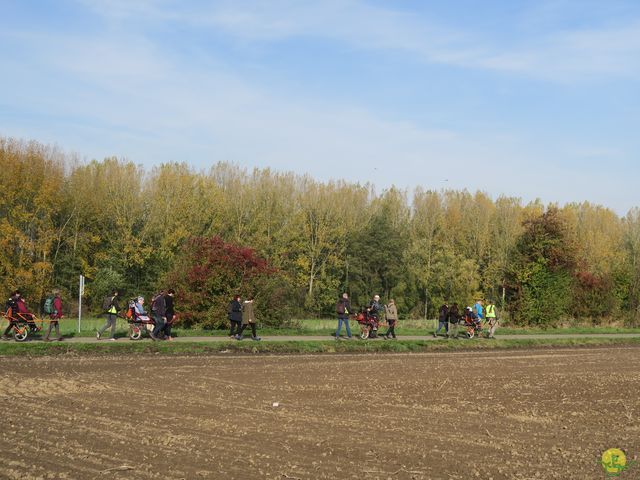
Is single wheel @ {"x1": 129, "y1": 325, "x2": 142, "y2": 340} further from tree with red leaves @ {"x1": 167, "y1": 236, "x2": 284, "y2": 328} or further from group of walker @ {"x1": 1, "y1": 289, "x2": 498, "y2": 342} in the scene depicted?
tree with red leaves @ {"x1": 167, "y1": 236, "x2": 284, "y2": 328}

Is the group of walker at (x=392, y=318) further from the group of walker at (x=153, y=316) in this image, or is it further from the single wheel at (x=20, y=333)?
the single wheel at (x=20, y=333)

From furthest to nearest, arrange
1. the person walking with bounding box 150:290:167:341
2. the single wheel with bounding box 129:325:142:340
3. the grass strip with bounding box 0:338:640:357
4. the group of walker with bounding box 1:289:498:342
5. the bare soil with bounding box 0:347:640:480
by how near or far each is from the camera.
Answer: the single wheel with bounding box 129:325:142:340 < the person walking with bounding box 150:290:167:341 < the group of walker with bounding box 1:289:498:342 < the grass strip with bounding box 0:338:640:357 < the bare soil with bounding box 0:347:640:480

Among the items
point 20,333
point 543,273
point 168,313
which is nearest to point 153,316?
point 168,313

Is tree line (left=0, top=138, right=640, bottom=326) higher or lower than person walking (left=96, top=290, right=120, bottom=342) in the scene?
higher

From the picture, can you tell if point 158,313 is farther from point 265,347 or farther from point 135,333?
point 265,347

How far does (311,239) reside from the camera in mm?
68875

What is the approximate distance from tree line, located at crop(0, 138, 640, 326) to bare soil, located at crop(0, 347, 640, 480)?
1537cm

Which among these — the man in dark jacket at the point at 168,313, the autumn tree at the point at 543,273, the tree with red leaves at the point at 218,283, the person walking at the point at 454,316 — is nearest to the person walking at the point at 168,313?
the man in dark jacket at the point at 168,313

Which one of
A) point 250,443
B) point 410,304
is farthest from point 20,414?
point 410,304

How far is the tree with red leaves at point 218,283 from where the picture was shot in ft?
109

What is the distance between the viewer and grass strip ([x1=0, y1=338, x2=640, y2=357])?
77.3 ft

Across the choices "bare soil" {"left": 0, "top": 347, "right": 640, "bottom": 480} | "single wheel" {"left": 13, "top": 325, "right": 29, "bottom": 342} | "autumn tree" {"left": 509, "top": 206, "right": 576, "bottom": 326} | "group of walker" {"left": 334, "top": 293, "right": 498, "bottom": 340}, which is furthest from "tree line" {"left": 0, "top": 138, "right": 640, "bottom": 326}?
"bare soil" {"left": 0, "top": 347, "right": 640, "bottom": 480}

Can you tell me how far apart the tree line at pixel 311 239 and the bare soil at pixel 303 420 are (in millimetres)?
15369

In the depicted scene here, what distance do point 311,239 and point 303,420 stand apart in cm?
5531
